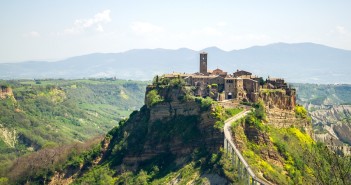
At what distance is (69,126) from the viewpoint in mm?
186500

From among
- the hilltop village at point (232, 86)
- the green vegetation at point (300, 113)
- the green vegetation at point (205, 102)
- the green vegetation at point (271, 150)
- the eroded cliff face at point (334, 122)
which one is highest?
the hilltop village at point (232, 86)

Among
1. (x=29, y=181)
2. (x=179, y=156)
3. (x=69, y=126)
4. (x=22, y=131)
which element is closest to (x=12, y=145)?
(x=22, y=131)

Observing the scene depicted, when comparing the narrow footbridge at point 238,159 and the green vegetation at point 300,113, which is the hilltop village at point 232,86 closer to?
A: the green vegetation at point 300,113

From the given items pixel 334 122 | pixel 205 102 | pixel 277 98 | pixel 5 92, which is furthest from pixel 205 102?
pixel 5 92

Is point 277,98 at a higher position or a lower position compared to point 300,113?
higher

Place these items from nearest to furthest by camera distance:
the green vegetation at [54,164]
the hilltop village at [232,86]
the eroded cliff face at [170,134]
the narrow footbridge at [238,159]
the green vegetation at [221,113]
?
the narrow footbridge at [238,159] → the green vegetation at [221,113] → the eroded cliff face at [170,134] → the hilltop village at [232,86] → the green vegetation at [54,164]

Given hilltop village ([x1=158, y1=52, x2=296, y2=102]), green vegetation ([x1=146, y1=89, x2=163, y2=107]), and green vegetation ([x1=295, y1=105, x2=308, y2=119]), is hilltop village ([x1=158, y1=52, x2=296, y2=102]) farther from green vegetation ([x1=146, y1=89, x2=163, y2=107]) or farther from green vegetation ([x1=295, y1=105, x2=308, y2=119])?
green vegetation ([x1=146, y1=89, x2=163, y2=107])

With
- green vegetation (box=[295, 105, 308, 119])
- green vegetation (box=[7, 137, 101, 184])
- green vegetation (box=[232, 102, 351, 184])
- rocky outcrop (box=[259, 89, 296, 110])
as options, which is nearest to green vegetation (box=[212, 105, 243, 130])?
green vegetation (box=[232, 102, 351, 184])

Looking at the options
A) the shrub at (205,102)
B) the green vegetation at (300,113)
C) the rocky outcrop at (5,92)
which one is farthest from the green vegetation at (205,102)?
the rocky outcrop at (5,92)

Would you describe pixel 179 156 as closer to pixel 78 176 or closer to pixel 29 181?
pixel 78 176

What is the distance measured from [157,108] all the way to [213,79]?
380 inches

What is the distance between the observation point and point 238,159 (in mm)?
54031

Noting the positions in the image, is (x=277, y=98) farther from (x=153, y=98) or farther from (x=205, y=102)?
(x=153, y=98)

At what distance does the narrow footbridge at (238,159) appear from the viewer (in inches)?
1943
